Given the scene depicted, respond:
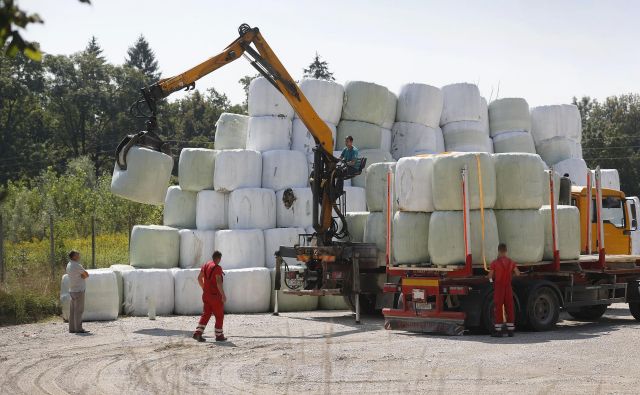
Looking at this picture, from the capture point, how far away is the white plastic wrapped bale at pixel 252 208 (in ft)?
65.6

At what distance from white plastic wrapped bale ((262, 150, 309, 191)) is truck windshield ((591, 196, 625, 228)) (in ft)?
20.8

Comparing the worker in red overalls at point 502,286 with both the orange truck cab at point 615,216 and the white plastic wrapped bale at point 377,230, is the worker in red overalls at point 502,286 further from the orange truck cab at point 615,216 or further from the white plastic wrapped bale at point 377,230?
the orange truck cab at point 615,216

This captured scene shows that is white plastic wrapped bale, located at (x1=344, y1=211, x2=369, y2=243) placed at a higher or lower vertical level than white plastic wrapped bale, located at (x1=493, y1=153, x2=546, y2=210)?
lower

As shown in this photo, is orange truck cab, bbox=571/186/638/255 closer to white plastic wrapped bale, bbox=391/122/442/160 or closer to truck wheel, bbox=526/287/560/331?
truck wheel, bbox=526/287/560/331

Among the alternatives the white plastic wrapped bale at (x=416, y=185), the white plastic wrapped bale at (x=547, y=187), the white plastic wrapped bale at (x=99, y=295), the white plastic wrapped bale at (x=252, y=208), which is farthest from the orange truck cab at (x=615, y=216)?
the white plastic wrapped bale at (x=99, y=295)

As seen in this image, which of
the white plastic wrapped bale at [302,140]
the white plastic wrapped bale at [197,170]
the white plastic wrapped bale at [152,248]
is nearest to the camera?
the white plastic wrapped bale at [152,248]

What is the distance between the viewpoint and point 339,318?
1834 cm

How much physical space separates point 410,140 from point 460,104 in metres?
1.84

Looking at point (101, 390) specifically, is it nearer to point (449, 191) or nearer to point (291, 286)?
point (449, 191)

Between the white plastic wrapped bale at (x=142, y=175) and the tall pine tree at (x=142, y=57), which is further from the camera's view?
the tall pine tree at (x=142, y=57)

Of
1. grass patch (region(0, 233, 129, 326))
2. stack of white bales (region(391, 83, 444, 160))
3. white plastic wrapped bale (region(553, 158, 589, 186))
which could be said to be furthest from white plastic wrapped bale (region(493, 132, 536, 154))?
grass patch (region(0, 233, 129, 326))

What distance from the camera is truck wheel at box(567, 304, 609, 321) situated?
17469 mm

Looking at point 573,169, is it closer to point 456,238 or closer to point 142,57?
point 456,238

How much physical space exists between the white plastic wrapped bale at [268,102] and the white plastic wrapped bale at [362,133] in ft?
4.24
